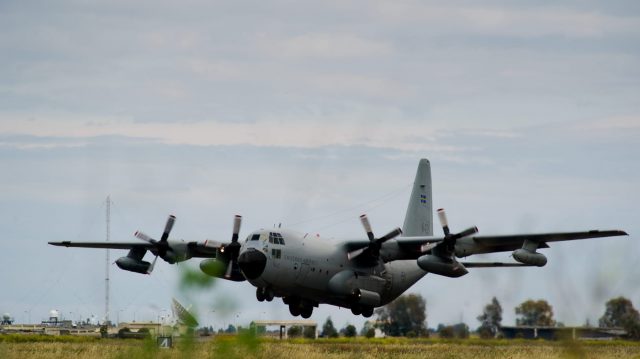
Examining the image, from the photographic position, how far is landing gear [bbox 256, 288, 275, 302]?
157 feet

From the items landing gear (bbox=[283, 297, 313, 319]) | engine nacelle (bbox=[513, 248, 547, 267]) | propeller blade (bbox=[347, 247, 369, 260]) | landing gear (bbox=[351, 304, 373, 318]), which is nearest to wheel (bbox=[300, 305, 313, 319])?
landing gear (bbox=[283, 297, 313, 319])

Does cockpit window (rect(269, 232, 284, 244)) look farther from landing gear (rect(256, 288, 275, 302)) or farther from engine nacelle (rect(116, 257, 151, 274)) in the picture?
engine nacelle (rect(116, 257, 151, 274))

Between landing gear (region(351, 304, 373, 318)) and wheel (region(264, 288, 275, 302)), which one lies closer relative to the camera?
wheel (region(264, 288, 275, 302))

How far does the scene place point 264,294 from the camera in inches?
1892

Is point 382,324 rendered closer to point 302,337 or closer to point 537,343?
point 302,337

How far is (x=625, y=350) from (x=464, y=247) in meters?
9.45

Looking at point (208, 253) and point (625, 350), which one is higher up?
point (208, 253)

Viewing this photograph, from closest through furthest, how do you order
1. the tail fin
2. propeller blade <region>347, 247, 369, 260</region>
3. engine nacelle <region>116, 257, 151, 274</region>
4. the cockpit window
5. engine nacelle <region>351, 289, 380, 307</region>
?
the cockpit window, engine nacelle <region>351, 289, 380, 307</region>, propeller blade <region>347, 247, 369, 260</region>, engine nacelle <region>116, 257, 151, 274</region>, the tail fin

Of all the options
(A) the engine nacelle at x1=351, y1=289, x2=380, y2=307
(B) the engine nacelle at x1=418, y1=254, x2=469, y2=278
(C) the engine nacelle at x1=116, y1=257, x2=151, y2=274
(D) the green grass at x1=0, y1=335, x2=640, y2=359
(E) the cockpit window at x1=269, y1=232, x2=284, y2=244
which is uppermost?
(E) the cockpit window at x1=269, y1=232, x2=284, y2=244

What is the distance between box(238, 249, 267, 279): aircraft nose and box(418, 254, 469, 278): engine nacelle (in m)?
8.42

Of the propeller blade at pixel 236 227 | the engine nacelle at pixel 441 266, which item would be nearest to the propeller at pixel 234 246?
the propeller blade at pixel 236 227

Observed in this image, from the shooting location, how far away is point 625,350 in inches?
1753

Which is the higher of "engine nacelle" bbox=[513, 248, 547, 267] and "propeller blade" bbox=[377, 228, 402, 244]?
"propeller blade" bbox=[377, 228, 402, 244]

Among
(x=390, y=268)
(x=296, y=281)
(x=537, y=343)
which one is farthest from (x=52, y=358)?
(x=537, y=343)
